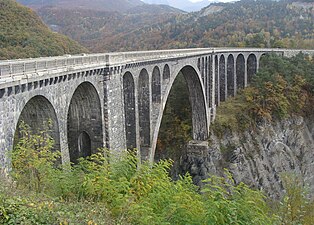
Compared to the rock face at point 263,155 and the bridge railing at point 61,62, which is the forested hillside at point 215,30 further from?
the bridge railing at point 61,62

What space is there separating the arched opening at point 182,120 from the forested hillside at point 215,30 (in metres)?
33.9

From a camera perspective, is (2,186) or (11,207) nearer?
(11,207)

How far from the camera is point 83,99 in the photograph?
19.8 m

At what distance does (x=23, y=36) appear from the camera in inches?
1699

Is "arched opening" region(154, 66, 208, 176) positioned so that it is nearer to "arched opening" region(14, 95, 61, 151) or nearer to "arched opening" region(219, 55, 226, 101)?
"arched opening" region(219, 55, 226, 101)

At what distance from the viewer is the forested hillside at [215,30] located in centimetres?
9262

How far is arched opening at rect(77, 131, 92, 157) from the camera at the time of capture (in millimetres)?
20906

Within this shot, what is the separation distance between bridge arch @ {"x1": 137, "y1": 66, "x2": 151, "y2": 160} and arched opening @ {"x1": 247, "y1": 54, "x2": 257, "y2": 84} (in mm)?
35308

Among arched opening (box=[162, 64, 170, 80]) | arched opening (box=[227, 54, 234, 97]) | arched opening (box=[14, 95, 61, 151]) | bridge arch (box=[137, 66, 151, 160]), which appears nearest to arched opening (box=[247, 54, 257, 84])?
arched opening (box=[227, 54, 234, 97])

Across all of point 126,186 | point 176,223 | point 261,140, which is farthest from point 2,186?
point 261,140

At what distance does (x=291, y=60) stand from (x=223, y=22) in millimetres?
63725

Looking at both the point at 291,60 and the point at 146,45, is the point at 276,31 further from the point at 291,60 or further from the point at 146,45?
the point at 291,60

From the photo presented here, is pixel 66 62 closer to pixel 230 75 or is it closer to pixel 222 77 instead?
pixel 222 77

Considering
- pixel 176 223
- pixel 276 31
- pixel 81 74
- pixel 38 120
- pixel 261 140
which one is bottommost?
pixel 261 140
